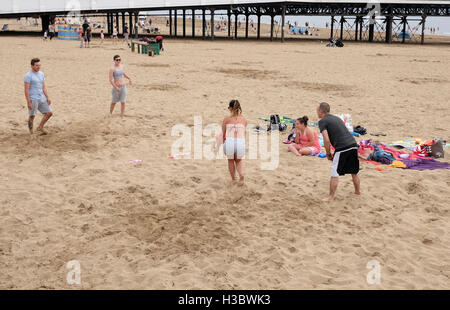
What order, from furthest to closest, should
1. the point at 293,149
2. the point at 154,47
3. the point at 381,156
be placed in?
the point at 154,47 < the point at 293,149 < the point at 381,156

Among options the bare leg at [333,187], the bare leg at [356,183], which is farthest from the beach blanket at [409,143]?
the bare leg at [333,187]

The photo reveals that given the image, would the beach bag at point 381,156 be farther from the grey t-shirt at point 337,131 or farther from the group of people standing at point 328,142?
the grey t-shirt at point 337,131

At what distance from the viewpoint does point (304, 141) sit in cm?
847

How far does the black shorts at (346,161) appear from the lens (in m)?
6.00

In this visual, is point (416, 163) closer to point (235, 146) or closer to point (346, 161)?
point (346, 161)

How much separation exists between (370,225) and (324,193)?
44.2 inches

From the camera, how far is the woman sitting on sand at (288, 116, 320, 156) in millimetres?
8211

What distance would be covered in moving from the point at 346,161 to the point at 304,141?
8.12 ft

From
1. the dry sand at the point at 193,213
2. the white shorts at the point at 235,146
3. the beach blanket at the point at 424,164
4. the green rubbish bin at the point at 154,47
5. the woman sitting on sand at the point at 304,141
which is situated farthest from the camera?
the green rubbish bin at the point at 154,47

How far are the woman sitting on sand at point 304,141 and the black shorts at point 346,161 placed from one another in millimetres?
2150

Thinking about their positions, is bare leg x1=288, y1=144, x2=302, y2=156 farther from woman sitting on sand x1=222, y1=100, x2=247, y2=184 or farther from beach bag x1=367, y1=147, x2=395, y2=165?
woman sitting on sand x1=222, y1=100, x2=247, y2=184

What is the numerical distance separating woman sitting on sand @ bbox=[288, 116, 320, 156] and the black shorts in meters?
2.15

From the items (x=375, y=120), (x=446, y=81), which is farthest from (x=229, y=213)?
(x=446, y=81)

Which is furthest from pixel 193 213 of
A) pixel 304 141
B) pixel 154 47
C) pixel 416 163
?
pixel 154 47
